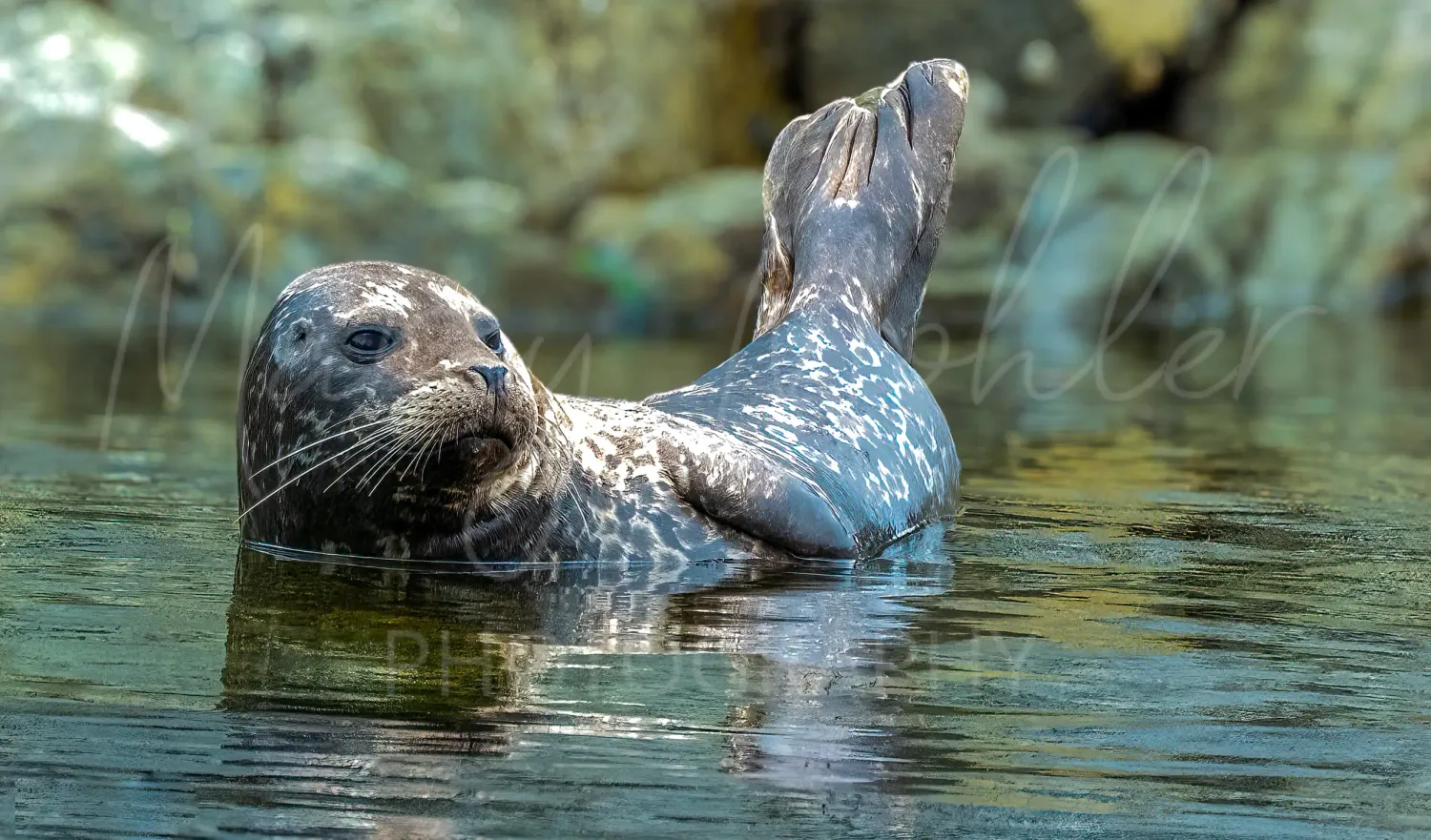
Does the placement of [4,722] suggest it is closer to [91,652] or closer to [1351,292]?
[91,652]

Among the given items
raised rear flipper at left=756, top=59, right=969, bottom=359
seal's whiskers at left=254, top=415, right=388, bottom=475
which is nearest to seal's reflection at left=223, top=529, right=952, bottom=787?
seal's whiskers at left=254, top=415, right=388, bottom=475

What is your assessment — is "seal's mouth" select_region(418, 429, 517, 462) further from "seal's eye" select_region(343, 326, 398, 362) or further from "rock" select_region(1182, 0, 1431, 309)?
"rock" select_region(1182, 0, 1431, 309)

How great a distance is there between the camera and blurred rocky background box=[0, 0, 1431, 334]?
17422mm

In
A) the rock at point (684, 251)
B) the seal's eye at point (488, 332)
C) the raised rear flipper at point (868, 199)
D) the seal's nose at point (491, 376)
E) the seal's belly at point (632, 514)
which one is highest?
the rock at point (684, 251)

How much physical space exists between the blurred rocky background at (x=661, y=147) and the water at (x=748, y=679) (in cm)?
1035

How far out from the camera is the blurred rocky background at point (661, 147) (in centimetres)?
1742

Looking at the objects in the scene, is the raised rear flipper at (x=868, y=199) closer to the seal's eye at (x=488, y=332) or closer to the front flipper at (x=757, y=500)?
the front flipper at (x=757, y=500)

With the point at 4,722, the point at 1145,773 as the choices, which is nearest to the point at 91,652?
the point at 4,722

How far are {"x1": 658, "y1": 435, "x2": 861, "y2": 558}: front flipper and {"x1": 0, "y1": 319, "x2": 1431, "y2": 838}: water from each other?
0.19 m

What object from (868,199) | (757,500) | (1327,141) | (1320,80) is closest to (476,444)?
(757,500)

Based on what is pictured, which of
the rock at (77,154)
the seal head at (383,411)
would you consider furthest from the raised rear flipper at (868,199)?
the rock at (77,154)

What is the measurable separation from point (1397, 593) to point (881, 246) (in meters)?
2.74

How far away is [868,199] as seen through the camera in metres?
7.65

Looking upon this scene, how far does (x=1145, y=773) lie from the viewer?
11.4 ft
